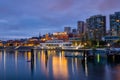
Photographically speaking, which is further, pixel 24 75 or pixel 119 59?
pixel 119 59

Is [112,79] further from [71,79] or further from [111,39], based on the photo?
[111,39]

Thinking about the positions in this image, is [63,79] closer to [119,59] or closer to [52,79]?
[52,79]

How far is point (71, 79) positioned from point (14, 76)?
8172 mm

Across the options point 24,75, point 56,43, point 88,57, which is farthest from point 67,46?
point 24,75

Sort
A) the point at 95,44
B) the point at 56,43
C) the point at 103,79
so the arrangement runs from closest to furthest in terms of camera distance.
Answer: the point at 103,79 → the point at 95,44 → the point at 56,43

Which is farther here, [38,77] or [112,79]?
[38,77]

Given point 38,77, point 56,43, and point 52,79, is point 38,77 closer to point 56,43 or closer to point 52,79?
point 52,79

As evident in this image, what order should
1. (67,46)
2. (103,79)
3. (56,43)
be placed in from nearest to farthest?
(103,79) → (67,46) → (56,43)

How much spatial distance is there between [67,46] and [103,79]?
98727 millimetres

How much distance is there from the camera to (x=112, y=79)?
37.1 metres

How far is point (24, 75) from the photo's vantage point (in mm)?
41469

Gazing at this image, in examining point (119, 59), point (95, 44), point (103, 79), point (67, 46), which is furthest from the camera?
point (67, 46)

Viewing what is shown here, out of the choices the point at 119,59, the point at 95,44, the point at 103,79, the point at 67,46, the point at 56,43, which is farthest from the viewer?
the point at 56,43

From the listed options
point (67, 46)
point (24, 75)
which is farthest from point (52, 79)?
point (67, 46)
